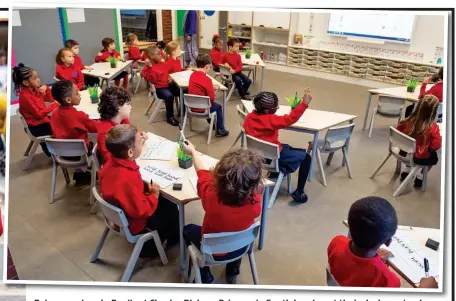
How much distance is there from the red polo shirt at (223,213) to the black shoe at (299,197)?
129 cm

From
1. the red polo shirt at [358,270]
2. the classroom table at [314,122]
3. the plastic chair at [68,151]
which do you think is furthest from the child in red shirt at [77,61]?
the red polo shirt at [358,270]

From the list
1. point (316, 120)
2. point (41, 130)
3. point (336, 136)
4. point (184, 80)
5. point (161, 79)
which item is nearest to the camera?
point (336, 136)

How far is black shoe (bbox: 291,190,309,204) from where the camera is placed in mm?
2992

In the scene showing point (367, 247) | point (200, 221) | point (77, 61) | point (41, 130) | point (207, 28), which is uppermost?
point (207, 28)

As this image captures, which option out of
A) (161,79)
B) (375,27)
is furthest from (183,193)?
(375,27)

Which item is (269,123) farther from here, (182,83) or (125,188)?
(182,83)

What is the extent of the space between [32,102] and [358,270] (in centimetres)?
309

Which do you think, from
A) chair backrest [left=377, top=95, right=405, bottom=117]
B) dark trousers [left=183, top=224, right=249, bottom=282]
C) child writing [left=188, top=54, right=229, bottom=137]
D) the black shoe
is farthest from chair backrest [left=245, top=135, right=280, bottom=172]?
chair backrest [left=377, top=95, right=405, bottom=117]

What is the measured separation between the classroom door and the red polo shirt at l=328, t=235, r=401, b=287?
7.44 meters

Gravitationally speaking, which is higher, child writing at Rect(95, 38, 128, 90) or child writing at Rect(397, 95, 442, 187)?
child writing at Rect(95, 38, 128, 90)

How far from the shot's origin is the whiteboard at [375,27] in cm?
595

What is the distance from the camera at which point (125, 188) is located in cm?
189

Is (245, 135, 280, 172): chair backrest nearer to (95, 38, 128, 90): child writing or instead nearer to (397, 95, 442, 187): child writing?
(397, 95, 442, 187): child writing

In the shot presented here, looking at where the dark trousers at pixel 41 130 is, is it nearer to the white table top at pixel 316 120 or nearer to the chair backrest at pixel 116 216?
the chair backrest at pixel 116 216
